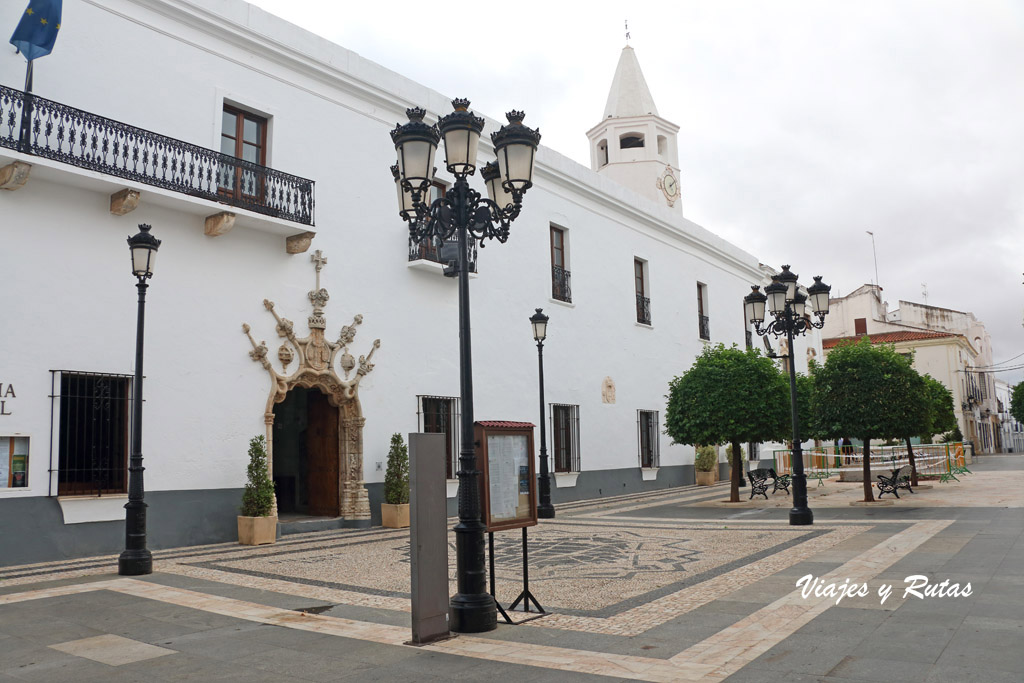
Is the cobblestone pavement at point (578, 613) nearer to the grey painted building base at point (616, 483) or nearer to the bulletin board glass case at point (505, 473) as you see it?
the bulletin board glass case at point (505, 473)

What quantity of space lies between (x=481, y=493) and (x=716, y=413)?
39.3ft

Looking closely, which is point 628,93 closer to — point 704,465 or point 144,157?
point 704,465

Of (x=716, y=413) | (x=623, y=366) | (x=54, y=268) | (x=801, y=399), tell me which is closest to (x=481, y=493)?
(x=54, y=268)

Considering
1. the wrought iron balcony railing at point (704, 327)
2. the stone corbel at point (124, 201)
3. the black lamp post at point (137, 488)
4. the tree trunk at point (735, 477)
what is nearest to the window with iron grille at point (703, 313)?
Answer: the wrought iron balcony railing at point (704, 327)

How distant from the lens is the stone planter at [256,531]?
11.8 meters

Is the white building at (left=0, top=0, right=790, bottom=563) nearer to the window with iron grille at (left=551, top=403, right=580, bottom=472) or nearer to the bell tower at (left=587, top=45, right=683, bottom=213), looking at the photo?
the window with iron grille at (left=551, top=403, right=580, bottom=472)

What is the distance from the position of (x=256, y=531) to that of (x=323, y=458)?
3.04 metres

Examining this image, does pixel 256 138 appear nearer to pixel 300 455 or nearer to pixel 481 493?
pixel 300 455

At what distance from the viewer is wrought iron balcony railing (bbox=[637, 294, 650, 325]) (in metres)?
23.7

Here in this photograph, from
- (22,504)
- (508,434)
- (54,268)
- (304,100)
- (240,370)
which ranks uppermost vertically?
(304,100)

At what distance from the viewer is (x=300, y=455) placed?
1580 cm

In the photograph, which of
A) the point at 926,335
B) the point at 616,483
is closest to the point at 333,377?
the point at 616,483

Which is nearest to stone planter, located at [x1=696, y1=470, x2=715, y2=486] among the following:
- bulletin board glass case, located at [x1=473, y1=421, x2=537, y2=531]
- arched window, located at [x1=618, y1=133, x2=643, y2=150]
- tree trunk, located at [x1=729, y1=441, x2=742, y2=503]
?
tree trunk, located at [x1=729, y1=441, x2=742, y2=503]

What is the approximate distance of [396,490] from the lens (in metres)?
14.0
